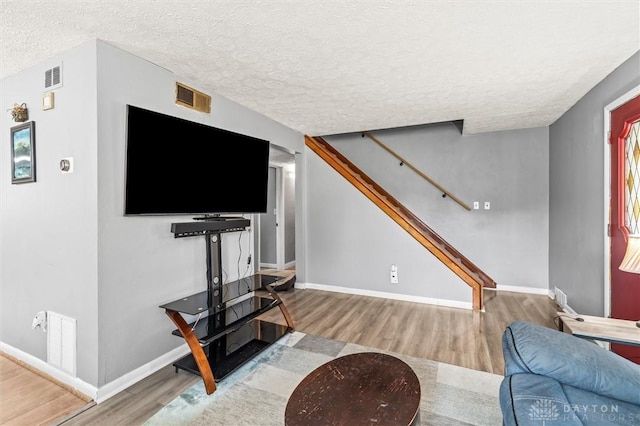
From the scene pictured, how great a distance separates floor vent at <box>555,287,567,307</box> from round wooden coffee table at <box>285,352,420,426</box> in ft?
9.97

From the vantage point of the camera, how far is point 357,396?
1271mm

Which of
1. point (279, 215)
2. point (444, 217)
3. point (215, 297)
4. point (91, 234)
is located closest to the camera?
point (91, 234)

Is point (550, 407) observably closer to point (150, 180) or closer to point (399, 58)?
point (399, 58)

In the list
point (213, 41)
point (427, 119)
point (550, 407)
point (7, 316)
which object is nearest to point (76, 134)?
point (213, 41)

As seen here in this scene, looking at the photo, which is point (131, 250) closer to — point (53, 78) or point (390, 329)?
point (53, 78)

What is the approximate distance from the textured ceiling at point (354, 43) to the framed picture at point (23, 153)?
0.47 meters

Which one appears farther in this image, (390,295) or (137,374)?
(390,295)

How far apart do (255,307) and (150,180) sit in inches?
52.5

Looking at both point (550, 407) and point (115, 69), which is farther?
point (115, 69)

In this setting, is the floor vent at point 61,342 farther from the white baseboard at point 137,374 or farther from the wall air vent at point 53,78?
the wall air vent at point 53,78

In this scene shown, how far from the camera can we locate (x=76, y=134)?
1933 mm

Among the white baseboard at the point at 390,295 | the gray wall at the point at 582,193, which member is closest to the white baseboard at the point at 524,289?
the gray wall at the point at 582,193

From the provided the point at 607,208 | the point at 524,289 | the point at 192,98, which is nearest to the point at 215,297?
the point at 192,98

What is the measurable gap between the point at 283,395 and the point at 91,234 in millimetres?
1630
